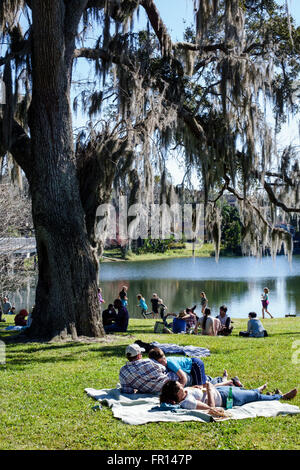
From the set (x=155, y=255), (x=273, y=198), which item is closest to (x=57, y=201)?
(x=273, y=198)

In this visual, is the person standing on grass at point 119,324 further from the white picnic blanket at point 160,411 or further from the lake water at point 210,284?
the lake water at point 210,284

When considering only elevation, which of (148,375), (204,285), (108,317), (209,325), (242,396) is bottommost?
(204,285)

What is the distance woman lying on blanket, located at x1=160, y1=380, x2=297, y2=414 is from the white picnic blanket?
94mm

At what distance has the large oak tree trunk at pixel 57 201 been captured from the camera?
9148 mm

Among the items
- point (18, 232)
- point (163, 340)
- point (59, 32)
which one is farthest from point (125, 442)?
point (18, 232)

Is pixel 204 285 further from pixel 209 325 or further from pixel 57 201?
pixel 57 201

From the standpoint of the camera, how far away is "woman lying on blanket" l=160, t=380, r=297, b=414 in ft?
16.5

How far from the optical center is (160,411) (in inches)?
197

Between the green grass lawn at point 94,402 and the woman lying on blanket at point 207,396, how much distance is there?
13.6 inches

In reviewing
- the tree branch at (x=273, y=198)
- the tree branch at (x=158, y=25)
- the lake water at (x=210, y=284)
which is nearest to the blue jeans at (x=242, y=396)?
the tree branch at (x=273, y=198)

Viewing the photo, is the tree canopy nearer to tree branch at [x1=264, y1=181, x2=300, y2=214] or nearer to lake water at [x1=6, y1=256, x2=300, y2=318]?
tree branch at [x1=264, y1=181, x2=300, y2=214]

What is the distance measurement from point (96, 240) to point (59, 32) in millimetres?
3858

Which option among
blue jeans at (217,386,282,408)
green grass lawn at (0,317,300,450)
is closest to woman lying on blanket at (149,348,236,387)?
blue jeans at (217,386,282,408)

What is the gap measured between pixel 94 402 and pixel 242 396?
1493 mm
